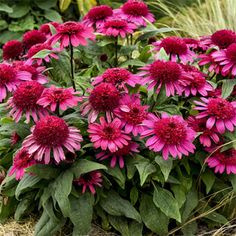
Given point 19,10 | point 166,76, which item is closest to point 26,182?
point 166,76

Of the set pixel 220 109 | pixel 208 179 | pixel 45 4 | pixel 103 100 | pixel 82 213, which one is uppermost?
pixel 103 100

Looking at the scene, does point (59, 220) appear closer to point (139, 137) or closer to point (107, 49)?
point (139, 137)

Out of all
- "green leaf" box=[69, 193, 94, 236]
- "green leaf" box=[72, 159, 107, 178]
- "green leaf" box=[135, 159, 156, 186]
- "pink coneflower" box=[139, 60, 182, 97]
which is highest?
"pink coneflower" box=[139, 60, 182, 97]

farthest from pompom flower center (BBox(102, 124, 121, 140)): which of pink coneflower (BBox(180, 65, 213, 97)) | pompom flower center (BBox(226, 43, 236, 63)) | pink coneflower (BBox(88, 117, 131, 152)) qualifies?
pompom flower center (BBox(226, 43, 236, 63))

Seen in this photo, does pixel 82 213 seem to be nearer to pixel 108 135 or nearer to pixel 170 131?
pixel 108 135

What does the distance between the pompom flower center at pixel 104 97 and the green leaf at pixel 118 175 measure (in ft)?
0.82

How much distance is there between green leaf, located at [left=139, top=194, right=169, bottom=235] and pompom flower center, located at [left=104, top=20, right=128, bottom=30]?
787 mm

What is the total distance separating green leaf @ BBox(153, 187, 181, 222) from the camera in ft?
6.34

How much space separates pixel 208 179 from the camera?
Result: 6.78 ft

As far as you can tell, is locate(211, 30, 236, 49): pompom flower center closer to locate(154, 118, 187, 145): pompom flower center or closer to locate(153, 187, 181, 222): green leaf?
locate(154, 118, 187, 145): pompom flower center

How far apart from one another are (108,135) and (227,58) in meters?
0.69

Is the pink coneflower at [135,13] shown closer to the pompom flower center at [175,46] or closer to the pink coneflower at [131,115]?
the pompom flower center at [175,46]

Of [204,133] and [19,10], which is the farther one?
[19,10]

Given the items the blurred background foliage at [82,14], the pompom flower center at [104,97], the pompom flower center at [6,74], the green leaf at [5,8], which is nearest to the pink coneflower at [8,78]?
the pompom flower center at [6,74]
